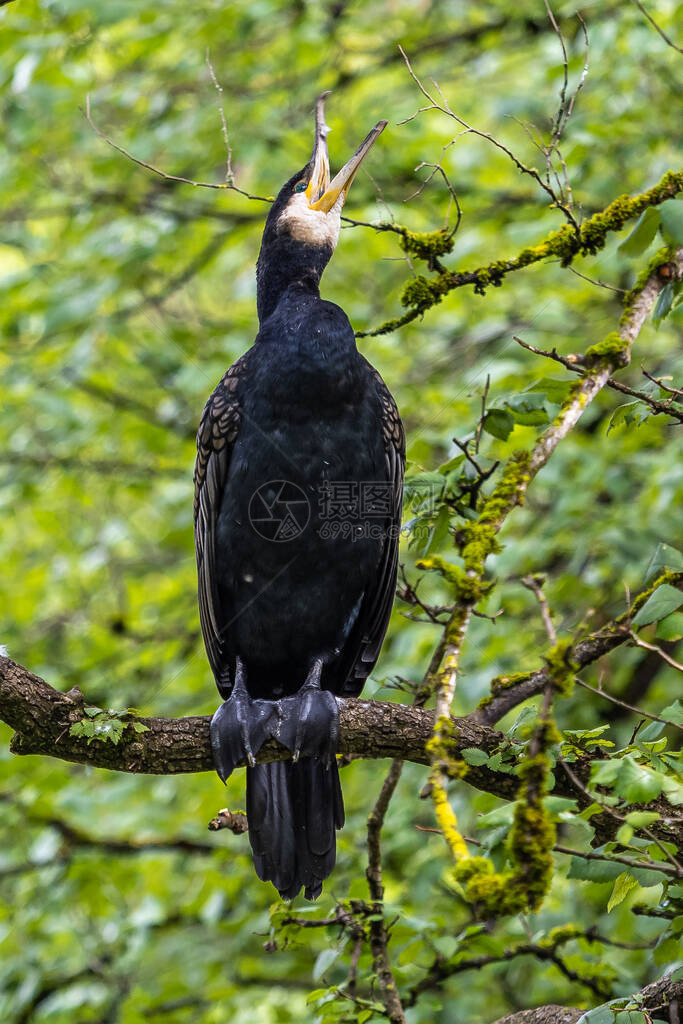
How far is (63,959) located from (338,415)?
2.97m

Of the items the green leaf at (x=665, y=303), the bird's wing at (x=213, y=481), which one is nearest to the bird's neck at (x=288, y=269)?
the bird's wing at (x=213, y=481)

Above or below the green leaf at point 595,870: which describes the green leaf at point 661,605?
above

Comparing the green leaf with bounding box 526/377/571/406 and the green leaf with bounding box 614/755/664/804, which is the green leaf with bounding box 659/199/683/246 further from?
the green leaf with bounding box 614/755/664/804

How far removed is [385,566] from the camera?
318 centimetres

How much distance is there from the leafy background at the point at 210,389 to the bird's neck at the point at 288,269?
39cm

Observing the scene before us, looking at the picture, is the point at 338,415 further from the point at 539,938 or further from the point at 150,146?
the point at 150,146

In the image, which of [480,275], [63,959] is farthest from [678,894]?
[63,959]

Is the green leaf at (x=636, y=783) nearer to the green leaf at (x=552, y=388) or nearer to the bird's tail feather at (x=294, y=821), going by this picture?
the green leaf at (x=552, y=388)

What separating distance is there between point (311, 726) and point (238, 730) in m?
0.19

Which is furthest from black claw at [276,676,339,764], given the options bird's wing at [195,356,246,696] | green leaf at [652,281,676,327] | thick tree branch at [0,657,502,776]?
green leaf at [652,281,676,327]

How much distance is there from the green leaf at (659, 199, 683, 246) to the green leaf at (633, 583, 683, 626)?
2.30ft

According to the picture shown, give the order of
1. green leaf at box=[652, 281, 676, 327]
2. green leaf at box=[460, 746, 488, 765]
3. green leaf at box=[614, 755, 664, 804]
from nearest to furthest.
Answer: green leaf at box=[614, 755, 664, 804] < green leaf at box=[460, 746, 488, 765] < green leaf at box=[652, 281, 676, 327]

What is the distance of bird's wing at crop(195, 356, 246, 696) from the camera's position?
315cm

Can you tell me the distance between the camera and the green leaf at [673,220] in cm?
205
